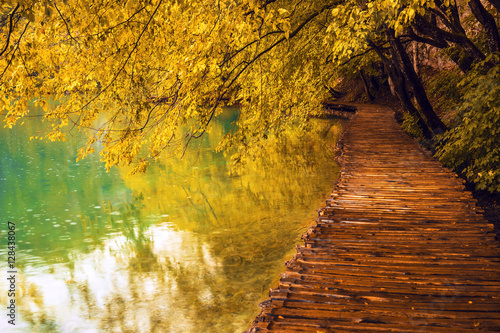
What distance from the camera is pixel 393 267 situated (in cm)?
473

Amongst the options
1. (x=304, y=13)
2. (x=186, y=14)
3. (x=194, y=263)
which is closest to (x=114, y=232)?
(x=194, y=263)

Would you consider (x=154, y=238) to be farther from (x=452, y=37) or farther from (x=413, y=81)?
(x=413, y=81)

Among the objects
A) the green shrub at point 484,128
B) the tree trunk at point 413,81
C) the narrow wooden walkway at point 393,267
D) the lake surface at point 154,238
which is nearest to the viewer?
the narrow wooden walkway at point 393,267

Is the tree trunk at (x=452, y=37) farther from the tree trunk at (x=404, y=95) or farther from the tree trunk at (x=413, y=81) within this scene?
the tree trunk at (x=404, y=95)

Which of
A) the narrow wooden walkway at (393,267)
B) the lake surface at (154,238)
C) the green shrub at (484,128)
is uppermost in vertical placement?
the green shrub at (484,128)

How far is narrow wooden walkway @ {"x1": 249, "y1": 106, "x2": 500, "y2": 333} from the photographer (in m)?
3.71

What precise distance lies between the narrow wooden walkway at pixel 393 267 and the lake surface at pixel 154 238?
6.67 ft

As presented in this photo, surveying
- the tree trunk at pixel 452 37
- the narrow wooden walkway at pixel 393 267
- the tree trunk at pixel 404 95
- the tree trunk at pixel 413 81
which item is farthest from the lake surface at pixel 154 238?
the tree trunk at pixel 452 37

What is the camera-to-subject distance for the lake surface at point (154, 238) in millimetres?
7016

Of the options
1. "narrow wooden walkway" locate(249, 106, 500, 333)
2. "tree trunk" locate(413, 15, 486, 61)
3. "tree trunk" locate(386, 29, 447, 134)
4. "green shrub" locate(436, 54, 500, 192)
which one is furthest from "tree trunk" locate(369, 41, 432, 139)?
"narrow wooden walkway" locate(249, 106, 500, 333)

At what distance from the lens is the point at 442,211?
20.8ft

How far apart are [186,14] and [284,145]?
48.4 feet

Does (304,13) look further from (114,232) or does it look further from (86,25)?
(114,232)

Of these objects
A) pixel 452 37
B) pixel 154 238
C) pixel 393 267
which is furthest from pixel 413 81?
pixel 393 267
